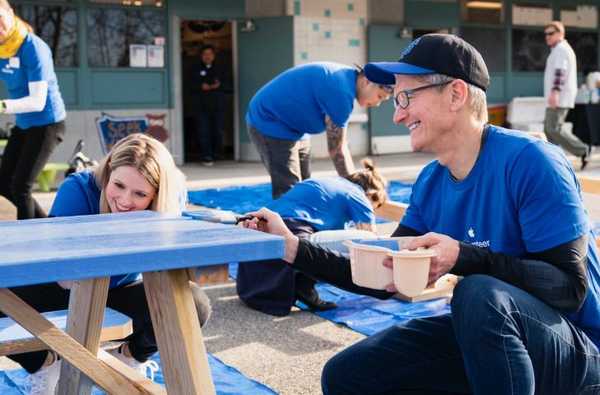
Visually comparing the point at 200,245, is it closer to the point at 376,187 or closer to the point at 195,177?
the point at 376,187

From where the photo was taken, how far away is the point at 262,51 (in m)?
14.1

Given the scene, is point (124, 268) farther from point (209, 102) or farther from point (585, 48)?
point (585, 48)

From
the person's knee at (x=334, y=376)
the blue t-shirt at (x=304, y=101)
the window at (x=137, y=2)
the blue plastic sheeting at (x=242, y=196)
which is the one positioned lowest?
the blue plastic sheeting at (x=242, y=196)

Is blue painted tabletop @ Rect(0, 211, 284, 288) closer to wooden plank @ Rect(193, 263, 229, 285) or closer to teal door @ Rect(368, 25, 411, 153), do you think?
wooden plank @ Rect(193, 263, 229, 285)

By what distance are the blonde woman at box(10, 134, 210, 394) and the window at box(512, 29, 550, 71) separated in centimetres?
1476

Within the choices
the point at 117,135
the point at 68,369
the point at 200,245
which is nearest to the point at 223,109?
the point at 117,135

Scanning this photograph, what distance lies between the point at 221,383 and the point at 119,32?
1000 cm

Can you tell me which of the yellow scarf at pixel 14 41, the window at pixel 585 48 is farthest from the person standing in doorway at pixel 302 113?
the window at pixel 585 48

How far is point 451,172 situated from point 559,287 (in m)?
0.48

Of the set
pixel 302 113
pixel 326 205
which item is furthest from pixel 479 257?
pixel 302 113

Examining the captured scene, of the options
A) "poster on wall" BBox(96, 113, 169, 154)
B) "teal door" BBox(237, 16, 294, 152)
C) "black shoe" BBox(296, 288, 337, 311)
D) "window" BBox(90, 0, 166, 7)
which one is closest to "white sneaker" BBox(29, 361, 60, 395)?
"black shoe" BBox(296, 288, 337, 311)

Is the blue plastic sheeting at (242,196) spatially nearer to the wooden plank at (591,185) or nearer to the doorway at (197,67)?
the wooden plank at (591,185)

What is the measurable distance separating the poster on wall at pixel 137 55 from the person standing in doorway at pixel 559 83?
5.76 metres

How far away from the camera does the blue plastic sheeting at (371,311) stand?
4625 mm
